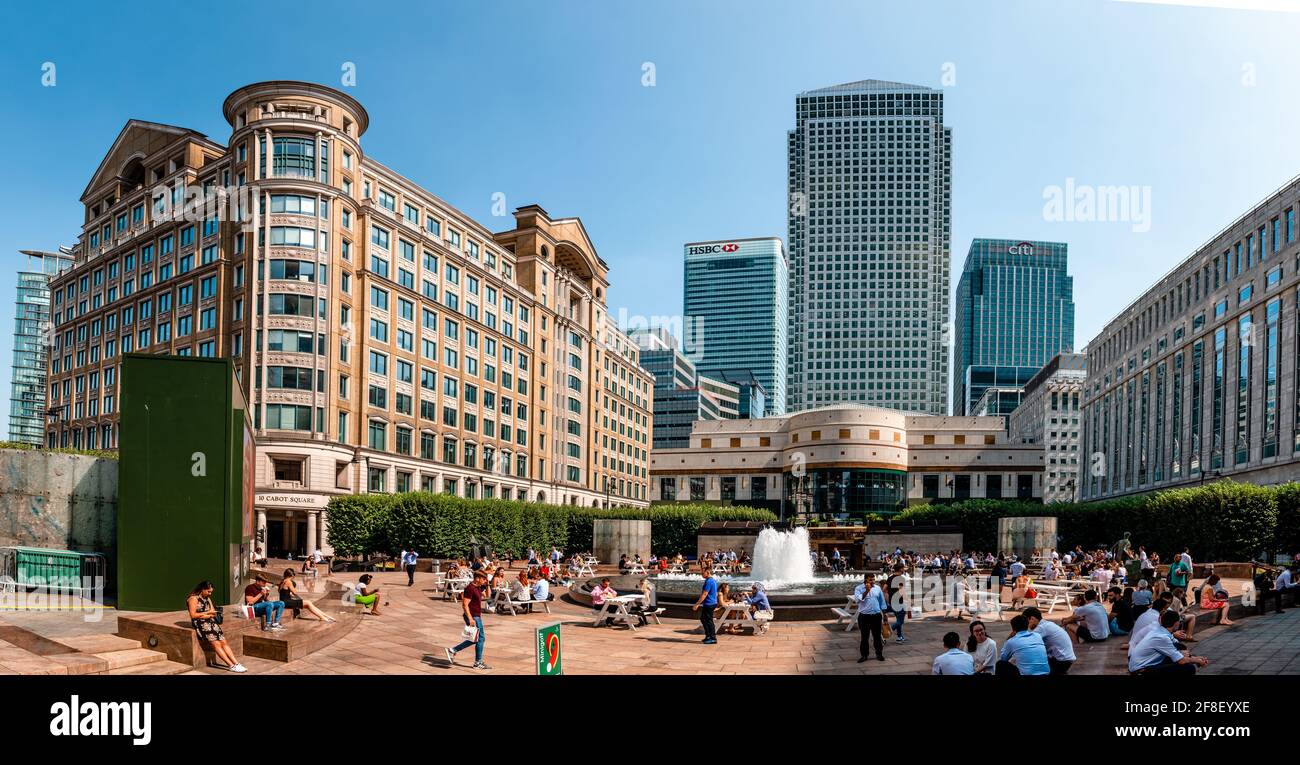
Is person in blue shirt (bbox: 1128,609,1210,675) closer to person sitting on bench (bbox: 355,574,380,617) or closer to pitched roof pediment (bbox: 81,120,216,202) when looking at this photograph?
person sitting on bench (bbox: 355,574,380,617)

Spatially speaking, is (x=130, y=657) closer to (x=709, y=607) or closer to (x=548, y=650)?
(x=548, y=650)

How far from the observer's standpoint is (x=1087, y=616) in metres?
16.6

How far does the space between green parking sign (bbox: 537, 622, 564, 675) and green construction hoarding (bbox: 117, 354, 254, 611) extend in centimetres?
1062

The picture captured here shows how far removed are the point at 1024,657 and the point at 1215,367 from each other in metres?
73.1

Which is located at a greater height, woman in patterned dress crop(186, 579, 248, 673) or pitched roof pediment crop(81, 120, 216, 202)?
pitched roof pediment crop(81, 120, 216, 202)

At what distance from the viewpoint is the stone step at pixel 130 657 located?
12.4 m

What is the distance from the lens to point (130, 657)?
41.8 ft

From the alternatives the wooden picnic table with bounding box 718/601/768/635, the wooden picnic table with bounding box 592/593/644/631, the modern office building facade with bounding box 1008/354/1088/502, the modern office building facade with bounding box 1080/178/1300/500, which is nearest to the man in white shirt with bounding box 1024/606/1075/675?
the wooden picnic table with bounding box 718/601/768/635

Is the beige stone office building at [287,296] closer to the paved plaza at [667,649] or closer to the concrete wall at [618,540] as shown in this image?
the concrete wall at [618,540]

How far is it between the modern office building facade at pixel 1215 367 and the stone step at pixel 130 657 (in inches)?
2608

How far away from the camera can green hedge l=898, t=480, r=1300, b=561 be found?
125 feet

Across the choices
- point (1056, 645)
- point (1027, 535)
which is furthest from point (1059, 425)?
point (1056, 645)
